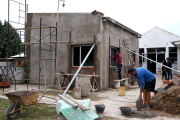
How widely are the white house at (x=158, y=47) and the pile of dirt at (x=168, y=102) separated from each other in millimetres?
19566

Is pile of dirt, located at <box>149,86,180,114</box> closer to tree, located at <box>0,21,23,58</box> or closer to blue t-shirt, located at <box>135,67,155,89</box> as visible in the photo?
blue t-shirt, located at <box>135,67,155,89</box>

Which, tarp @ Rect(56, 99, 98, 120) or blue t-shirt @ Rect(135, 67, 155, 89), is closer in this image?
tarp @ Rect(56, 99, 98, 120)

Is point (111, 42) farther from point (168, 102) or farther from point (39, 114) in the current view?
point (39, 114)

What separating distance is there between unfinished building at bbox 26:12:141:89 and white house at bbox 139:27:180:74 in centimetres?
1492

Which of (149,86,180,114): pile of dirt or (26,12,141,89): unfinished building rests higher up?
(26,12,141,89): unfinished building

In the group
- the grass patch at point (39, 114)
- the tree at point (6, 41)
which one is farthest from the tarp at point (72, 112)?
the tree at point (6, 41)

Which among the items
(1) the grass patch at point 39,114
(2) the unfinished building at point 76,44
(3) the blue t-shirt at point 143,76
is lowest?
(1) the grass patch at point 39,114

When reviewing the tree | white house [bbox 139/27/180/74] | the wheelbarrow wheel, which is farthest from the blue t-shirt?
the tree

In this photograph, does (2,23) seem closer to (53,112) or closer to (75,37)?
(75,37)

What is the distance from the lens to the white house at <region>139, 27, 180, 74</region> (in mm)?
24828

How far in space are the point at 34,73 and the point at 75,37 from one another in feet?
12.8

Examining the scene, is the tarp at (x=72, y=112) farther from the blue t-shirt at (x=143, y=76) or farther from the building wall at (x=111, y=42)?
the building wall at (x=111, y=42)

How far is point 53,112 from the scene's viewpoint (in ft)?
18.7

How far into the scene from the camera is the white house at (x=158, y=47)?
81.5 feet
